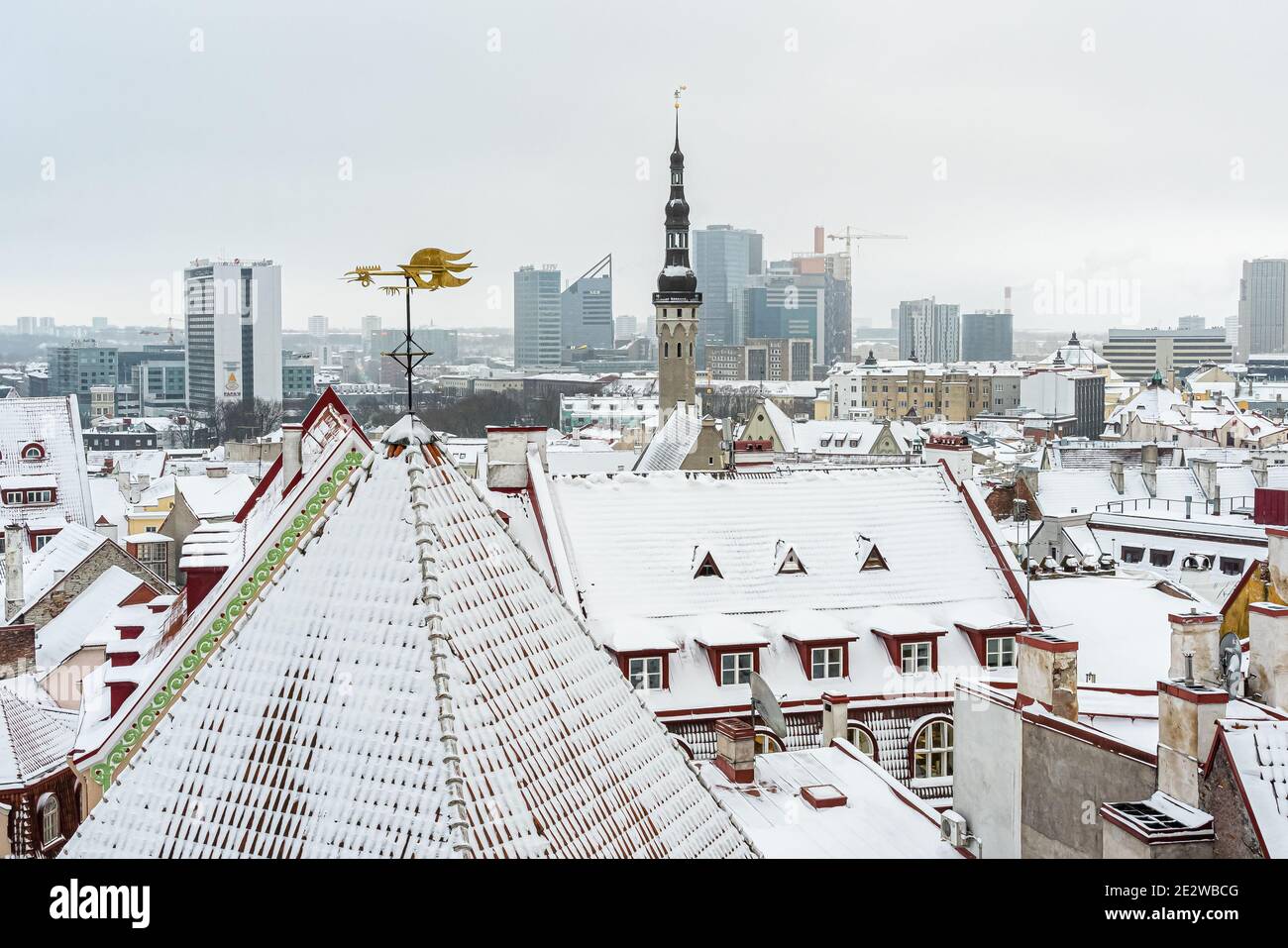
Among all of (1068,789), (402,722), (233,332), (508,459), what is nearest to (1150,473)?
(508,459)

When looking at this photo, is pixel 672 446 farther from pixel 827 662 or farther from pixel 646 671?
pixel 646 671

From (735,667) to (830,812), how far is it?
7.28m

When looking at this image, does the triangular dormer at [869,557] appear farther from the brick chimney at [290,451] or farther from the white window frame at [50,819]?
the white window frame at [50,819]

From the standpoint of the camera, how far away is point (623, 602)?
22094 millimetres

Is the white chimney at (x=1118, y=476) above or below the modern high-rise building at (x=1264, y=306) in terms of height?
below

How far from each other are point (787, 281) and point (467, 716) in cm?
19209

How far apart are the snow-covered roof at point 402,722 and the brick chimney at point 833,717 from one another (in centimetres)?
1171

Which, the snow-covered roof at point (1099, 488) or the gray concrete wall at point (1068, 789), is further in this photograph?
the snow-covered roof at point (1099, 488)

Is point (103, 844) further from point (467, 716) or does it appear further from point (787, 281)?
point (787, 281)

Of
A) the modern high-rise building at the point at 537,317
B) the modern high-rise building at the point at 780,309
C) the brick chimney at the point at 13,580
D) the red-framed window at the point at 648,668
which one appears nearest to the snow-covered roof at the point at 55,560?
the brick chimney at the point at 13,580

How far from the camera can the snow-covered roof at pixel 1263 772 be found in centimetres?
952

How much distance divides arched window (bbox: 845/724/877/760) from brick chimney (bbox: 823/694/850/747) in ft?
4.17

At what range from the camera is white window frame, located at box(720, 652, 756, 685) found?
69.8 ft
